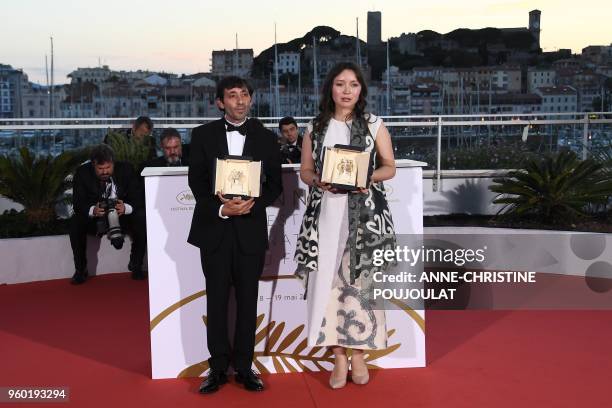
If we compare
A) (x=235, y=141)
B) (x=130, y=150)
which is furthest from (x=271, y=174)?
(x=130, y=150)

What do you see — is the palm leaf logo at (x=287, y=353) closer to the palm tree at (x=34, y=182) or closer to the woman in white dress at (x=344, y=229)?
the woman in white dress at (x=344, y=229)

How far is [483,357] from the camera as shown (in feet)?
16.3

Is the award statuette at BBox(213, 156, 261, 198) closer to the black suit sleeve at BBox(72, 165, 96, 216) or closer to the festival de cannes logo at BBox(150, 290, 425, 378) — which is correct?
the festival de cannes logo at BBox(150, 290, 425, 378)

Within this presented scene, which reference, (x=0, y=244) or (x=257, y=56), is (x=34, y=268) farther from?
(x=257, y=56)

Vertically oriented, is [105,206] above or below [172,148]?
below

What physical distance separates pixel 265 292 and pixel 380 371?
819 millimetres

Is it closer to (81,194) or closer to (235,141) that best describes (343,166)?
(235,141)

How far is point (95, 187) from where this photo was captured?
24.3ft

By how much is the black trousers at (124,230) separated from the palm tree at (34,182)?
2.66ft

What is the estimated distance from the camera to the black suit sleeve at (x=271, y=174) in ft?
13.8

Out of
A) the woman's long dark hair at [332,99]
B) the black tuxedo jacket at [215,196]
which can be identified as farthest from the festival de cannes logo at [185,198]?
the woman's long dark hair at [332,99]

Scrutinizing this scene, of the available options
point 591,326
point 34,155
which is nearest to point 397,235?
point 591,326

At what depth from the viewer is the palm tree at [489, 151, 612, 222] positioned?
805cm

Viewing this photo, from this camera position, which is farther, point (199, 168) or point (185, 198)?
point (185, 198)
